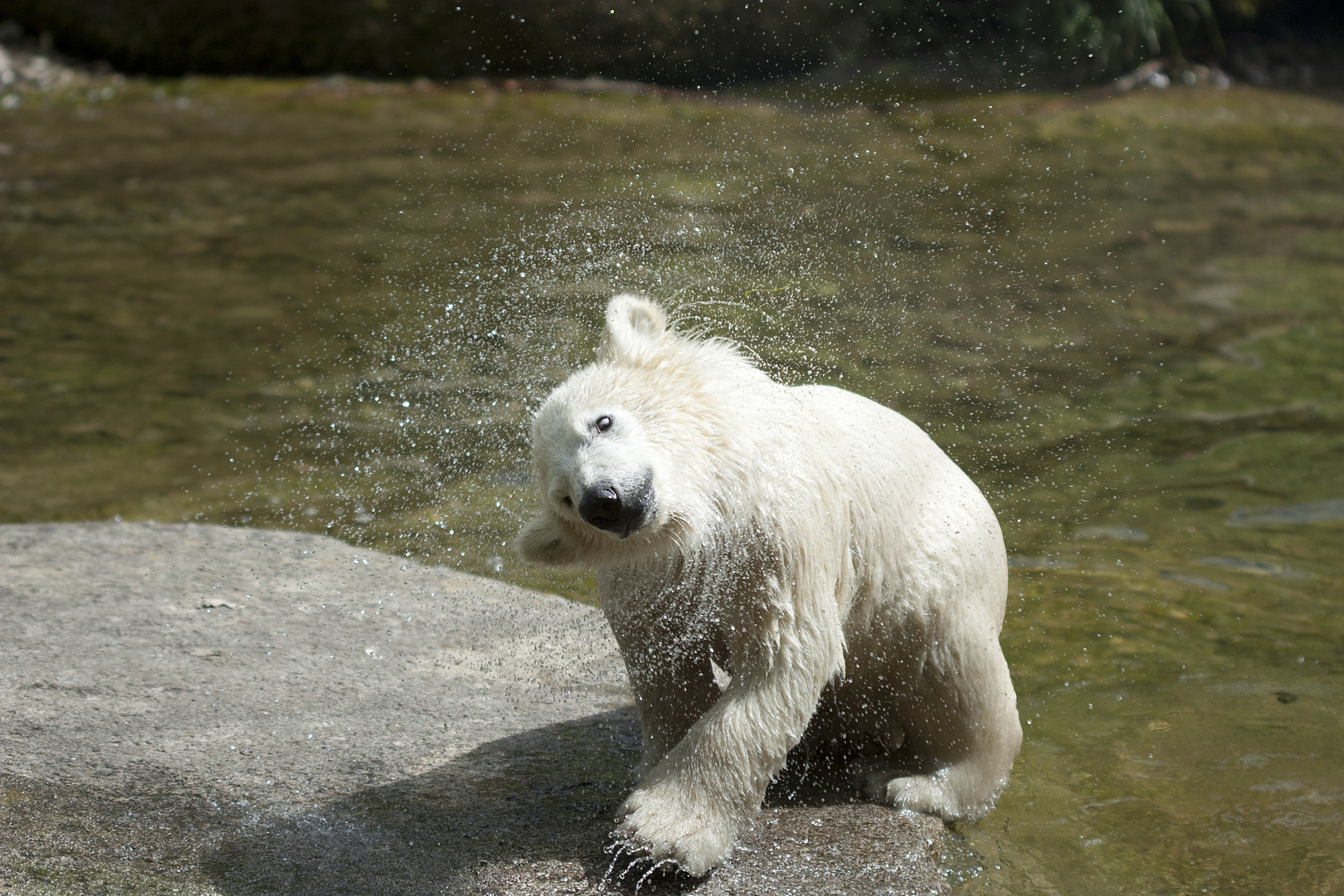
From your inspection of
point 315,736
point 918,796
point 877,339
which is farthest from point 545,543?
point 877,339

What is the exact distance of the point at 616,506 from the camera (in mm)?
2428

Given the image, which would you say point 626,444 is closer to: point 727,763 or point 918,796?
point 727,763

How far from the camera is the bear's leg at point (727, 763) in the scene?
103 inches

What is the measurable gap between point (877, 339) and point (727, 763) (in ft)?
14.9

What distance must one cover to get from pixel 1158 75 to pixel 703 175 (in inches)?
250

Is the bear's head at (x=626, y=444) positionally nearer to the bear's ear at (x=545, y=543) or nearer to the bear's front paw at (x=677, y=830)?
the bear's ear at (x=545, y=543)

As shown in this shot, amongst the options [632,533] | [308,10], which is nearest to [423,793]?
[632,533]

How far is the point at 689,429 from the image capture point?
265cm

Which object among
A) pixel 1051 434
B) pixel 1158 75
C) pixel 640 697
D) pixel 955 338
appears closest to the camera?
pixel 640 697

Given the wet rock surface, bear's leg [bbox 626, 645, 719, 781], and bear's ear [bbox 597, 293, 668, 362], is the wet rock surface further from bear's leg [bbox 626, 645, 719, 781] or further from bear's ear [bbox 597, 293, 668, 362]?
bear's ear [bbox 597, 293, 668, 362]

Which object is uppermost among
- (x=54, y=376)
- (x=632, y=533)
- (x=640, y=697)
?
(x=632, y=533)

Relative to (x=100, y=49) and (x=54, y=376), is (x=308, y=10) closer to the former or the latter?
(x=100, y=49)

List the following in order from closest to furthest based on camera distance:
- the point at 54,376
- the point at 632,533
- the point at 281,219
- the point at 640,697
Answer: the point at 632,533
the point at 640,697
the point at 54,376
the point at 281,219

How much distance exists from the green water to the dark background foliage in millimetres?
1034
